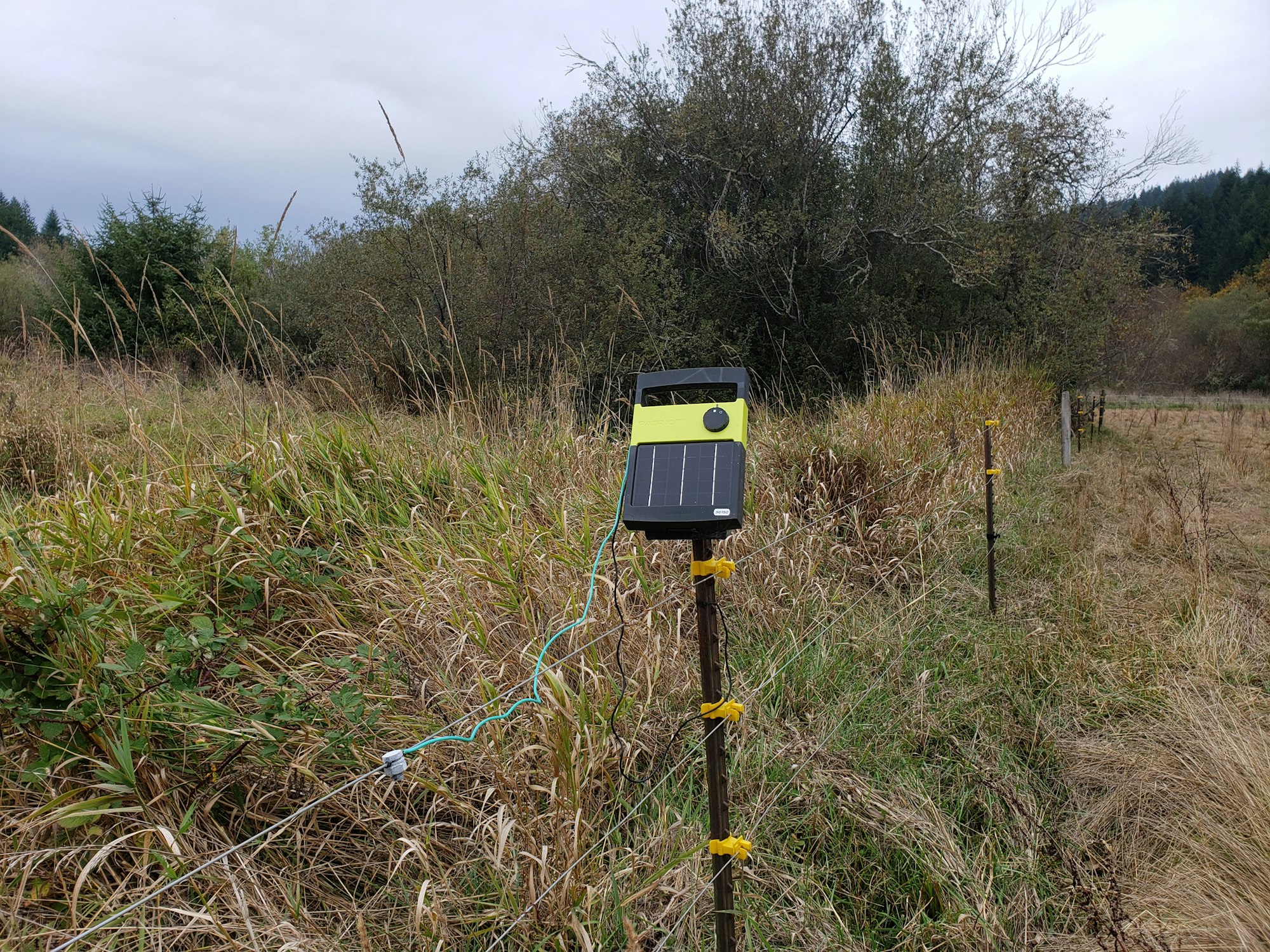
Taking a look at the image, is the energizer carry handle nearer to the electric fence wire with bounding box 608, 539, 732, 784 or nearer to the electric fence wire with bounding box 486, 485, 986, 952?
the electric fence wire with bounding box 486, 485, 986, 952

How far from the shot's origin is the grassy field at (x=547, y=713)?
1.69 meters

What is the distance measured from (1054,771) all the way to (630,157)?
36.0ft

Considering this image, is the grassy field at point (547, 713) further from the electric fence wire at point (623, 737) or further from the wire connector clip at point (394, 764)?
the wire connector clip at point (394, 764)

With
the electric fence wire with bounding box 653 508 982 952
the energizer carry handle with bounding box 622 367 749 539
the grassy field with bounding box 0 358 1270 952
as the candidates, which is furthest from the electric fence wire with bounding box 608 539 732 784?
the energizer carry handle with bounding box 622 367 749 539

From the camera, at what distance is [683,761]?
80.7 inches

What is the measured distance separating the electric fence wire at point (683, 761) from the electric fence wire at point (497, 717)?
0.05 meters

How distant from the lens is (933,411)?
5.98m

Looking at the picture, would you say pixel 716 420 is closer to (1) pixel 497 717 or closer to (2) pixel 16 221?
(1) pixel 497 717

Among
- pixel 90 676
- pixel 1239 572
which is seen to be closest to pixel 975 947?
pixel 90 676

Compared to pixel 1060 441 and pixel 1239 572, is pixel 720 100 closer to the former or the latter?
pixel 1060 441

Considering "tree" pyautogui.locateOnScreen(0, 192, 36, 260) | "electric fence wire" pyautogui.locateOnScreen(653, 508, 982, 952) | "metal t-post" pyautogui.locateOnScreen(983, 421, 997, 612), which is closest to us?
"electric fence wire" pyautogui.locateOnScreen(653, 508, 982, 952)

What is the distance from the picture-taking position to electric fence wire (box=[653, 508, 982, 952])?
159cm

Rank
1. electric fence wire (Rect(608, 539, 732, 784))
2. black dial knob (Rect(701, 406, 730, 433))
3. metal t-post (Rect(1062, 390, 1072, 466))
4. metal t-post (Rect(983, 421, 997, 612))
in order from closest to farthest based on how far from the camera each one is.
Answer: black dial knob (Rect(701, 406, 730, 433))
electric fence wire (Rect(608, 539, 732, 784))
metal t-post (Rect(983, 421, 997, 612))
metal t-post (Rect(1062, 390, 1072, 466))

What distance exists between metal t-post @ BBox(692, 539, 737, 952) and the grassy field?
0.19 metres
